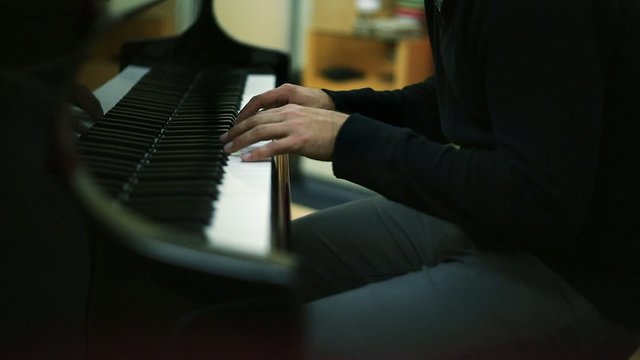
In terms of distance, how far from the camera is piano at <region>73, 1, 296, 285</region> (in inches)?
24.8

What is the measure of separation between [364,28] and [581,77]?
80.8 inches

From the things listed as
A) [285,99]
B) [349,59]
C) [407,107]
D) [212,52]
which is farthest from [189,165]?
[349,59]

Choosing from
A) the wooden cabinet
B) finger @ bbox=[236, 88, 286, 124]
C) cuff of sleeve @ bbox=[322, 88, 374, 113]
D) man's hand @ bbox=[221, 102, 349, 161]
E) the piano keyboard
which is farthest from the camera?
the wooden cabinet

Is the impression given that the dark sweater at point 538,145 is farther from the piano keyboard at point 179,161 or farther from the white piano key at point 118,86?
the white piano key at point 118,86

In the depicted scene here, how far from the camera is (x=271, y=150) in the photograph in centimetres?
85

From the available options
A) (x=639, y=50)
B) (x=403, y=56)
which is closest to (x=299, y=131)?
(x=639, y=50)

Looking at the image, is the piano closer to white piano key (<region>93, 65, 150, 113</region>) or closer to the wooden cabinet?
white piano key (<region>93, 65, 150, 113</region>)

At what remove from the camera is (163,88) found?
1236 millimetres

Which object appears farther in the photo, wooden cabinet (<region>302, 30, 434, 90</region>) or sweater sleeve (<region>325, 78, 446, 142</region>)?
wooden cabinet (<region>302, 30, 434, 90</region>)

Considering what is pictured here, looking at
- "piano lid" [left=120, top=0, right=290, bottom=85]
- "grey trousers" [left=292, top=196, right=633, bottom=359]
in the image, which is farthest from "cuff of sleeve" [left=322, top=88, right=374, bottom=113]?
"grey trousers" [left=292, top=196, right=633, bottom=359]

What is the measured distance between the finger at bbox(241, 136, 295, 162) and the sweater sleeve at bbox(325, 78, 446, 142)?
1.29 feet

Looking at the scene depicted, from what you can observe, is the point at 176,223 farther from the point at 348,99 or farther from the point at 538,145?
the point at 348,99

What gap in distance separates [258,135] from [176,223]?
186 mm

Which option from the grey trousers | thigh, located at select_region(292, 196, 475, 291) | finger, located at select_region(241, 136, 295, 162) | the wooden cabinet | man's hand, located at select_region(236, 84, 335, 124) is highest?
finger, located at select_region(241, 136, 295, 162)
